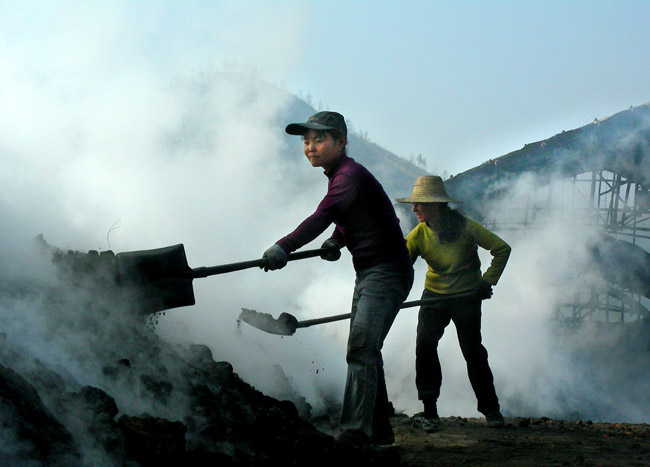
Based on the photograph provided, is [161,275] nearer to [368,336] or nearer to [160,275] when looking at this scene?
[160,275]

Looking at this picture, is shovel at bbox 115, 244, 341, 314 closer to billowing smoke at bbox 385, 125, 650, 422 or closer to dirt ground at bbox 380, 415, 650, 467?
dirt ground at bbox 380, 415, 650, 467

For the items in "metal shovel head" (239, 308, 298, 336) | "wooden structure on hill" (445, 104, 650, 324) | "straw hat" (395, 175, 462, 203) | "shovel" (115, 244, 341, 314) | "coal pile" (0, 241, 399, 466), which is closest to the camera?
"coal pile" (0, 241, 399, 466)

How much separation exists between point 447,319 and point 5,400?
365 cm

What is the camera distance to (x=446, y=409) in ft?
38.1

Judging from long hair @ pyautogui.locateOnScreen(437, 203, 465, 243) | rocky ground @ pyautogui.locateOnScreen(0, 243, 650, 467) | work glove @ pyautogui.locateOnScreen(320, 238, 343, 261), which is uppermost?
long hair @ pyautogui.locateOnScreen(437, 203, 465, 243)

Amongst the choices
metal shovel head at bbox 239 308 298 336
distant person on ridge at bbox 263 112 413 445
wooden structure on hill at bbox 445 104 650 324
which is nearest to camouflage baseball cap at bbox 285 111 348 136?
distant person on ridge at bbox 263 112 413 445

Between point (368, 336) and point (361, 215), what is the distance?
68 cm

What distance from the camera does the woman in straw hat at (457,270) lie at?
5.34m

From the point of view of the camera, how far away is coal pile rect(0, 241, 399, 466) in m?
2.75

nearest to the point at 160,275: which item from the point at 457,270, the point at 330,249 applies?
the point at 330,249

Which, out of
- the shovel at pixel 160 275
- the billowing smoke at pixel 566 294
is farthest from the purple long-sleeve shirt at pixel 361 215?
the billowing smoke at pixel 566 294

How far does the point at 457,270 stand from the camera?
17.6ft

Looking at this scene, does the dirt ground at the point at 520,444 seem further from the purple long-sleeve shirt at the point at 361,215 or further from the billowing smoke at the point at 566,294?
the billowing smoke at the point at 566,294

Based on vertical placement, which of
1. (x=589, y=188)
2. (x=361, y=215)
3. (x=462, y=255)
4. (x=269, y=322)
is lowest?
(x=269, y=322)
